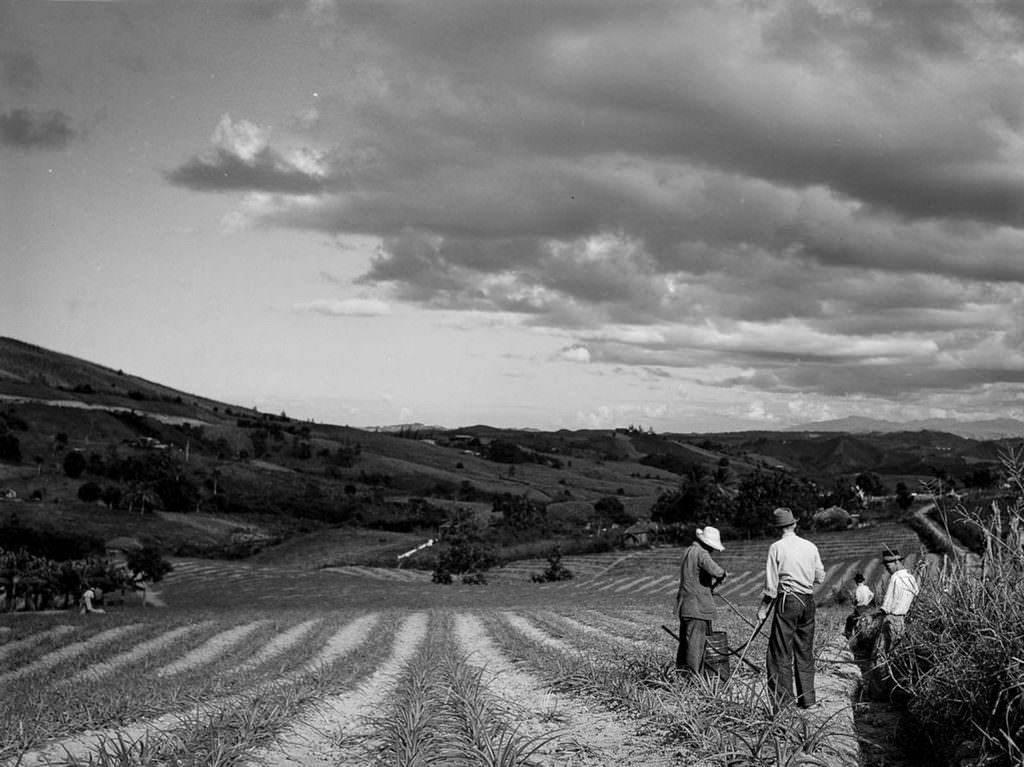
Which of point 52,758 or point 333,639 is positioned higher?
point 52,758

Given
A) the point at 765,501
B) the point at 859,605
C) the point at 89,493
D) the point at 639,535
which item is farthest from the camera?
the point at 89,493

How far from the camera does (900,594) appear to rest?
1359 cm

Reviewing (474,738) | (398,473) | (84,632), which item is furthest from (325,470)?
(474,738)

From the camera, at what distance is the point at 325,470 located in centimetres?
16725

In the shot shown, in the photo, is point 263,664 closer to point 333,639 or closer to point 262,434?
point 333,639

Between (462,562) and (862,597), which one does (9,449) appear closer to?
(462,562)

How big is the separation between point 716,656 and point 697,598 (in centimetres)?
82

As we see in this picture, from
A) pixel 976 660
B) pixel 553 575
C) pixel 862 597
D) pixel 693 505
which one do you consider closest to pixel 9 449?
pixel 553 575

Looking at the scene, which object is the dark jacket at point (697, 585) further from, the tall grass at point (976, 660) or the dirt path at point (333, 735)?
the dirt path at point (333, 735)

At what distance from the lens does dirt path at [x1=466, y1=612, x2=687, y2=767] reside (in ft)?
27.9

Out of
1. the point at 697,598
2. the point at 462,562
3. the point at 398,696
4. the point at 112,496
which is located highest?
the point at 697,598

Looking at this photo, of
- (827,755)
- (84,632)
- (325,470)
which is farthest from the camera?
(325,470)

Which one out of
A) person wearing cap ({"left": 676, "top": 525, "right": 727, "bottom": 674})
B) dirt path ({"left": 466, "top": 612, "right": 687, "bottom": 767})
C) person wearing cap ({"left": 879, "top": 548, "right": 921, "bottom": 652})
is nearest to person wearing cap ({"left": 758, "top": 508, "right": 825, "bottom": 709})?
person wearing cap ({"left": 676, "top": 525, "right": 727, "bottom": 674})

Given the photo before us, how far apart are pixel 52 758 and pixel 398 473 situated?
166 m
